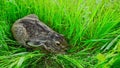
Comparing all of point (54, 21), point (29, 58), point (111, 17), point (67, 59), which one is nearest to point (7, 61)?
point (29, 58)

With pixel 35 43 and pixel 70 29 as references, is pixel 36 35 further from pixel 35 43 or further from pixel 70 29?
pixel 70 29

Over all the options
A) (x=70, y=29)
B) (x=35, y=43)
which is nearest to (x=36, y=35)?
(x=35, y=43)

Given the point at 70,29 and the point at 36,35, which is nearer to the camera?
the point at 36,35

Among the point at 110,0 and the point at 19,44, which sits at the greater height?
the point at 110,0

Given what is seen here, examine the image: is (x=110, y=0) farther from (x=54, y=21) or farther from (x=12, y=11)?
(x=12, y=11)

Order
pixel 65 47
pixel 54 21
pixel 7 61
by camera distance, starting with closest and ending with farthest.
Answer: pixel 7 61 → pixel 65 47 → pixel 54 21
